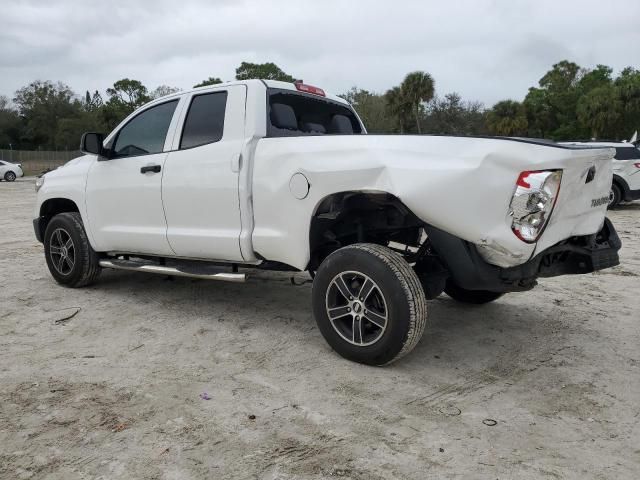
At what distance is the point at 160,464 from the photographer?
2.45 meters

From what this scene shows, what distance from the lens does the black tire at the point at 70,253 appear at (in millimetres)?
5414

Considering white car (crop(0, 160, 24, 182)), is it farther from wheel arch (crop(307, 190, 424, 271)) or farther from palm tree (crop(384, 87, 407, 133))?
wheel arch (crop(307, 190, 424, 271))

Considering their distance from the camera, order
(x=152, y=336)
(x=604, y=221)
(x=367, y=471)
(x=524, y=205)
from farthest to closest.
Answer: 1. (x=152, y=336)
2. (x=604, y=221)
3. (x=524, y=205)
4. (x=367, y=471)

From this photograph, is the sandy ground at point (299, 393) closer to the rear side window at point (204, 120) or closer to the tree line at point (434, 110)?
the rear side window at point (204, 120)

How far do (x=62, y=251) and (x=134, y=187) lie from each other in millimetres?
1362

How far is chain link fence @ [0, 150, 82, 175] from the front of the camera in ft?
144

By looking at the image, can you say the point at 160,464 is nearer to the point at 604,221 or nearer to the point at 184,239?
the point at 184,239

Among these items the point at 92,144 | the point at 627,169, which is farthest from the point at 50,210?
the point at 627,169

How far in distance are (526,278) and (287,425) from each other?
1.76 m

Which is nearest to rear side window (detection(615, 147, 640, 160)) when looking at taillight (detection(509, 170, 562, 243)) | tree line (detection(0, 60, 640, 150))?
taillight (detection(509, 170, 562, 243))

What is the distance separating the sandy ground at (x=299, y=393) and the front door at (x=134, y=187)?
64cm

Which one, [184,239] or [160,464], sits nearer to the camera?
[160,464]

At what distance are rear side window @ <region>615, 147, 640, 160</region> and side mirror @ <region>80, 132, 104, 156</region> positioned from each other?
36.1ft

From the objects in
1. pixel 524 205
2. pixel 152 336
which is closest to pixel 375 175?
pixel 524 205
